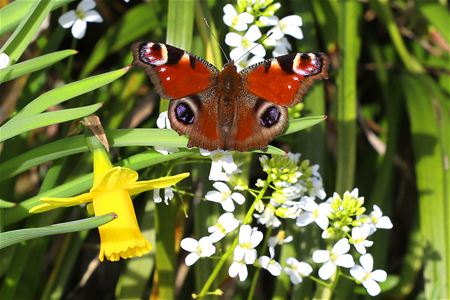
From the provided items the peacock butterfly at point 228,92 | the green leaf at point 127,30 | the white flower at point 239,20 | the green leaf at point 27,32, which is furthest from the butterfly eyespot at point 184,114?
the green leaf at point 127,30

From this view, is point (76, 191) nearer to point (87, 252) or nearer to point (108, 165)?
point (108, 165)

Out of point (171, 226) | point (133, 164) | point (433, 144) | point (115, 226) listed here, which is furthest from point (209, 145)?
point (433, 144)

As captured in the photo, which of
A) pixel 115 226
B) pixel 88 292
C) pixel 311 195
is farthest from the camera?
pixel 88 292

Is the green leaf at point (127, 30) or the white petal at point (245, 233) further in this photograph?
the green leaf at point (127, 30)

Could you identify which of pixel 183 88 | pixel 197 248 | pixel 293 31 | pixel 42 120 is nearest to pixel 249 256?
pixel 197 248

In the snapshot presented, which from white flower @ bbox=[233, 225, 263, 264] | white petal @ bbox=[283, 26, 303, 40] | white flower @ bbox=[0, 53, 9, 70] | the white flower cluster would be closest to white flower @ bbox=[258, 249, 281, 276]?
white flower @ bbox=[233, 225, 263, 264]

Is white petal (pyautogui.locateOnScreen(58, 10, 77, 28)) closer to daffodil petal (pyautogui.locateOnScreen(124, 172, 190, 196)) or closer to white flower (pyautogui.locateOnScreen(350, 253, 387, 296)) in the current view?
daffodil petal (pyautogui.locateOnScreen(124, 172, 190, 196))

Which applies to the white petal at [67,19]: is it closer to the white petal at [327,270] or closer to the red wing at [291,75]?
the red wing at [291,75]
